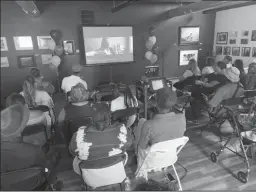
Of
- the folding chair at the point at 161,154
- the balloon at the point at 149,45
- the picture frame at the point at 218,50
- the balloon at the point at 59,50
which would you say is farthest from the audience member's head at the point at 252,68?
the balloon at the point at 59,50

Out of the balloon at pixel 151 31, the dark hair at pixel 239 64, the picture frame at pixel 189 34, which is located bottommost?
the dark hair at pixel 239 64

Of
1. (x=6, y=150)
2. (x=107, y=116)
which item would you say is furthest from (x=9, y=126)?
(x=107, y=116)

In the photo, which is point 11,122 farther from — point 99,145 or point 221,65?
point 221,65

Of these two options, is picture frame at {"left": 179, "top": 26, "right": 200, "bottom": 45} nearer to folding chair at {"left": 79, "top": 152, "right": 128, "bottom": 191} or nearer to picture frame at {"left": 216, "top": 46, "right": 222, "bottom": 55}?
picture frame at {"left": 216, "top": 46, "right": 222, "bottom": 55}

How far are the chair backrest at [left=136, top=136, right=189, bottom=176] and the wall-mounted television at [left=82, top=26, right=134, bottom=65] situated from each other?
85 cm

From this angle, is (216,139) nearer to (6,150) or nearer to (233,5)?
(233,5)

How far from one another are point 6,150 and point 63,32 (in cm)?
296

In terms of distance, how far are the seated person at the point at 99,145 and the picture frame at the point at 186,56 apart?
2.76 feet

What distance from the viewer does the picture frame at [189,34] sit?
1.35 meters

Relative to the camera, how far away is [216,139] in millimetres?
2477

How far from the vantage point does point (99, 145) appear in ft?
4.23

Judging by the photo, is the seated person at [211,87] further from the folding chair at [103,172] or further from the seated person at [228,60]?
the folding chair at [103,172]

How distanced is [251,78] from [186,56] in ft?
1.82

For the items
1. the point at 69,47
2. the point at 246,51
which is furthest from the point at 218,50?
the point at 69,47
